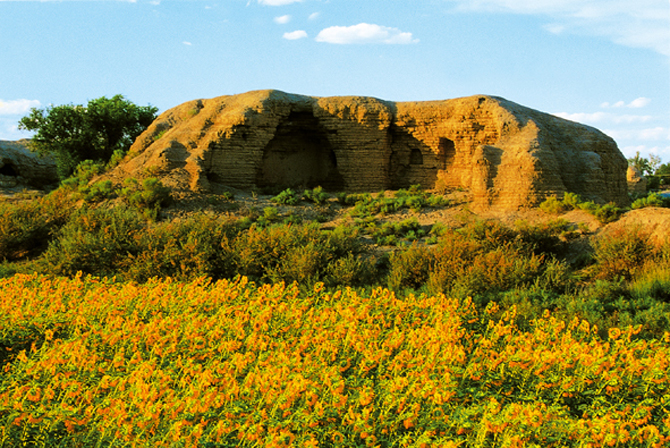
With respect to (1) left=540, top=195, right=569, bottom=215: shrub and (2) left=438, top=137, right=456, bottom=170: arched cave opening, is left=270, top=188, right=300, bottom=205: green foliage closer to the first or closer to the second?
(2) left=438, top=137, right=456, bottom=170: arched cave opening

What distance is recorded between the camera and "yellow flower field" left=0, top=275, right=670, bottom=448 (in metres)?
3.99

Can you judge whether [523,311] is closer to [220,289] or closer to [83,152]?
[220,289]

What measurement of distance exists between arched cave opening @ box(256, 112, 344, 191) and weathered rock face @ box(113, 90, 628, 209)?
0.04m

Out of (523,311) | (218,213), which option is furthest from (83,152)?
(523,311)

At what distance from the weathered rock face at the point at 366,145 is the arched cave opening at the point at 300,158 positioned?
0.04 m

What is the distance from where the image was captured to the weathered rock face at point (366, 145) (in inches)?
663

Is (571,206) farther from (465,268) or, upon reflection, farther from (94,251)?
(94,251)

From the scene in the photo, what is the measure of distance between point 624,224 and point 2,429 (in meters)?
12.6

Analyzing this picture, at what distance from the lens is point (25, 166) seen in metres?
27.4

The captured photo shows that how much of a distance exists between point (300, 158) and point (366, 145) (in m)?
2.59

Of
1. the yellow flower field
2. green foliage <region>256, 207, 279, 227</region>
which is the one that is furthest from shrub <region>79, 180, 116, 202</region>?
the yellow flower field

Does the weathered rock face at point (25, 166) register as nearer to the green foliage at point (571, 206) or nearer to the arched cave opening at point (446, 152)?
the arched cave opening at point (446, 152)

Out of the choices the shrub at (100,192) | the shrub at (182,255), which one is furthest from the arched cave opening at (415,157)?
the shrub at (100,192)

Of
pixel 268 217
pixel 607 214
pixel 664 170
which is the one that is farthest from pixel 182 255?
pixel 664 170
